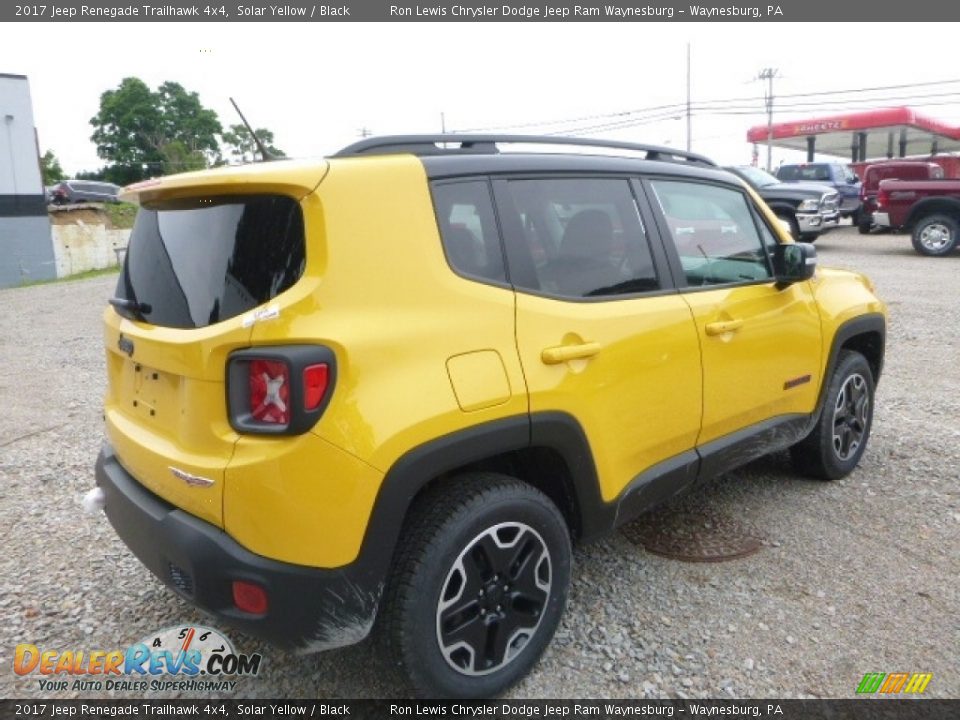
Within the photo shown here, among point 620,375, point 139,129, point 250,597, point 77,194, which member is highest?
point 139,129

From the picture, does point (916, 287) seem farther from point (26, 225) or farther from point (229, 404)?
point (26, 225)

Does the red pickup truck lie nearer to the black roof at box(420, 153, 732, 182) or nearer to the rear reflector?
the black roof at box(420, 153, 732, 182)

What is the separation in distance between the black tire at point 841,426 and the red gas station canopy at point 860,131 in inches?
1277

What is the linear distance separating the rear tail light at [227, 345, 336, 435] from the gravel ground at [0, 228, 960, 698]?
1.13m

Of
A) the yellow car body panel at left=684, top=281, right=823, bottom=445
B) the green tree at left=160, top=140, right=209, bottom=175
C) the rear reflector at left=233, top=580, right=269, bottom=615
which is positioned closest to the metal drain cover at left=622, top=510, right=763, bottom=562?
the yellow car body panel at left=684, top=281, right=823, bottom=445

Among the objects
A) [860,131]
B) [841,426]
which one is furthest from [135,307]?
[860,131]

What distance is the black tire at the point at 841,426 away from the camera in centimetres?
391

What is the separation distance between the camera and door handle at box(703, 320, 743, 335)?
300cm

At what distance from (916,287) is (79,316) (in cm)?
1336

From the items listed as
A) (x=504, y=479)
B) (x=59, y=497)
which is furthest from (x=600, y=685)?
(x=59, y=497)

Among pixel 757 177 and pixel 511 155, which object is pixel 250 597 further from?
pixel 757 177

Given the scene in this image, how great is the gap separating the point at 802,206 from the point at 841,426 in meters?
12.1

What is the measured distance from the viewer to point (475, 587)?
90.2 inches

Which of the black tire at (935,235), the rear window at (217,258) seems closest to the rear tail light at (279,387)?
the rear window at (217,258)
